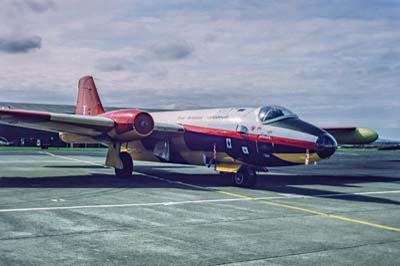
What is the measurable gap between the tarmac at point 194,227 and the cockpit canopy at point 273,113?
311cm

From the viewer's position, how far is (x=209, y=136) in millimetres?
19188

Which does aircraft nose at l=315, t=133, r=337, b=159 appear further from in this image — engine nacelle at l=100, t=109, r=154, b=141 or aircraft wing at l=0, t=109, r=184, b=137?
engine nacelle at l=100, t=109, r=154, b=141

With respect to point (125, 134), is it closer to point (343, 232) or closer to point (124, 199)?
point (124, 199)

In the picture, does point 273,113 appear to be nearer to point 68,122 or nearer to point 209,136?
point 209,136

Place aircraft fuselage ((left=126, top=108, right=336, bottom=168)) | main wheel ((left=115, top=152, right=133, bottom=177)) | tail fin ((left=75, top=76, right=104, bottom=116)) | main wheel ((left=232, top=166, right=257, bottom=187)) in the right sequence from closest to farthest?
aircraft fuselage ((left=126, top=108, right=336, bottom=168)) < main wheel ((left=232, top=166, right=257, bottom=187)) < main wheel ((left=115, top=152, right=133, bottom=177)) < tail fin ((left=75, top=76, right=104, bottom=116))

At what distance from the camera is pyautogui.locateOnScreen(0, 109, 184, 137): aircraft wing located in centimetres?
1745

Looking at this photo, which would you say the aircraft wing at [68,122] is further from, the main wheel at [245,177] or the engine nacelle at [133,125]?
the main wheel at [245,177]

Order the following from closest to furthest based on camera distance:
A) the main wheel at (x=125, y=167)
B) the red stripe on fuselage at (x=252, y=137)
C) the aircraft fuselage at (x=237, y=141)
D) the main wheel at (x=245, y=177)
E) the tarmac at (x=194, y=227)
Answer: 1. the tarmac at (x=194, y=227)
2. the red stripe on fuselage at (x=252, y=137)
3. the aircraft fuselage at (x=237, y=141)
4. the main wheel at (x=245, y=177)
5. the main wheel at (x=125, y=167)

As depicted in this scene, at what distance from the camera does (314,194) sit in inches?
619

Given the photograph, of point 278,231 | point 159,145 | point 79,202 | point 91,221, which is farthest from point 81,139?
point 278,231

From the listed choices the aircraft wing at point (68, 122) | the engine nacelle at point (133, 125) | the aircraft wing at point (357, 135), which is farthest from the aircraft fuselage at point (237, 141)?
the aircraft wing at point (357, 135)

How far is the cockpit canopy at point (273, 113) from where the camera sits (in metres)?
17.5

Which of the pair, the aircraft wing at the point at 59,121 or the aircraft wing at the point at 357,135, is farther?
the aircraft wing at the point at 357,135

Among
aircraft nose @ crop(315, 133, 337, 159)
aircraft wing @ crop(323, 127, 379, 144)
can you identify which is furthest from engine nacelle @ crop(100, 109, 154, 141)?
aircraft wing @ crop(323, 127, 379, 144)
